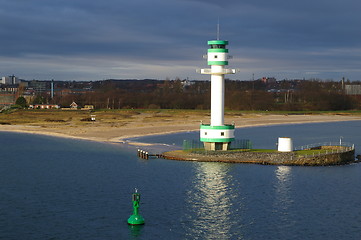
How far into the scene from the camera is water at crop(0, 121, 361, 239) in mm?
34188

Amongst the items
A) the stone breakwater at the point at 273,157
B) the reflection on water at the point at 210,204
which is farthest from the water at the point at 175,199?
the stone breakwater at the point at 273,157

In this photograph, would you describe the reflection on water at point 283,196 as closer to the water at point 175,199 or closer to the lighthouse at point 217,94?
the water at point 175,199

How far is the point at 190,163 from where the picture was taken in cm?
5841

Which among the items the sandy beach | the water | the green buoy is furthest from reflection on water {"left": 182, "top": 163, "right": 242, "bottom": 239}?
the sandy beach

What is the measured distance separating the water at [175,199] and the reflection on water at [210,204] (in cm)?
6

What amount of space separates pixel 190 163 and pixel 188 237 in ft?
84.6

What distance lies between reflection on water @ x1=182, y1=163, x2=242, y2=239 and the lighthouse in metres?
4.92

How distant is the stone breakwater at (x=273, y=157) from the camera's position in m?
57.5

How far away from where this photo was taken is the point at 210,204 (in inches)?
1603

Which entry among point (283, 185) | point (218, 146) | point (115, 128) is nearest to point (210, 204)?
point (283, 185)

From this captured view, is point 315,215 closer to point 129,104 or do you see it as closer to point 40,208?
point 40,208

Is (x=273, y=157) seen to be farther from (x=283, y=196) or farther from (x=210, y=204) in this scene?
(x=210, y=204)

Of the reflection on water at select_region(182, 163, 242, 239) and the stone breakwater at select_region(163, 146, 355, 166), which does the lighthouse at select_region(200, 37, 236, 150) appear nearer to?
the stone breakwater at select_region(163, 146, 355, 166)

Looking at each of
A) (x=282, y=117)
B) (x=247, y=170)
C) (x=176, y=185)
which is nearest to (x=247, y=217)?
(x=176, y=185)
